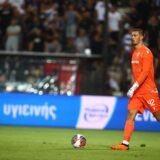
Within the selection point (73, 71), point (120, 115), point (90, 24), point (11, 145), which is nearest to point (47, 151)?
point (11, 145)

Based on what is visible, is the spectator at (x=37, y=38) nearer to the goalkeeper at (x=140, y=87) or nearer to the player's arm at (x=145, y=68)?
the goalkeeper at (x=140, y=87)

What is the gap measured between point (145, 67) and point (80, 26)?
9.13 meters

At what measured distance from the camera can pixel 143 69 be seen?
10.5 meters

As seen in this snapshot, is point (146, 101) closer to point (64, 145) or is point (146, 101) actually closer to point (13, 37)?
point (64, 145)

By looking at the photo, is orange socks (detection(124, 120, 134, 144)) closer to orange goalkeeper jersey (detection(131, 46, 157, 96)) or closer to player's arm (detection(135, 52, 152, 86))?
orange goalkeeper jersey (detection(131, 46, 157, 96))

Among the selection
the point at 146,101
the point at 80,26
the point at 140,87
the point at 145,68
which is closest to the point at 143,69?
the point at 145,68

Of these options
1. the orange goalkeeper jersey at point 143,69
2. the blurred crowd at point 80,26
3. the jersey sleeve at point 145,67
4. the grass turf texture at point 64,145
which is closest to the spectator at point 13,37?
the blurred crowd at point 80,26

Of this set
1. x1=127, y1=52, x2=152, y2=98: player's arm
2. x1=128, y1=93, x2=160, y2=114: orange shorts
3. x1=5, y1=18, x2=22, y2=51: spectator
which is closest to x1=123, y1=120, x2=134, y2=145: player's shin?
x1=128, y1=93, x2=160, y2=114: orange shorts

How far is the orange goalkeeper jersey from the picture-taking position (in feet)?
34.2

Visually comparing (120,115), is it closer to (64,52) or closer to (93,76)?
(93,76)

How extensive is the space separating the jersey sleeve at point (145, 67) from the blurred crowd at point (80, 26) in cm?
808

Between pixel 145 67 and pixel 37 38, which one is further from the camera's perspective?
pixel 37 38

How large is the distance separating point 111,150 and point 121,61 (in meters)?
8.46

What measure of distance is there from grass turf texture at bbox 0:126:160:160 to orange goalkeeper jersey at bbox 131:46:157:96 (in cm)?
114
